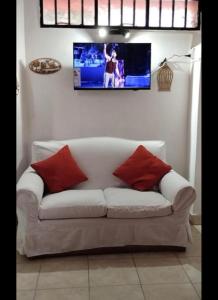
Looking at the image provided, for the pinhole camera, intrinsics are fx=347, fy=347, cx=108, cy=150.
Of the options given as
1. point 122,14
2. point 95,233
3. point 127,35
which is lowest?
point 95,233

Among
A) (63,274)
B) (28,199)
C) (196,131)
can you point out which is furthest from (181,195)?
(28,199)

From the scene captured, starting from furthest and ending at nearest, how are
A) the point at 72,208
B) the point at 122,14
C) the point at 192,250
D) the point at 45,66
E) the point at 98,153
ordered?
the point at 45,66 → the point at 98,153 → the point at 122,14 → the point at 192,250 → the point at 72,208

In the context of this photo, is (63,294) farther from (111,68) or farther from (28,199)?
(111,68)

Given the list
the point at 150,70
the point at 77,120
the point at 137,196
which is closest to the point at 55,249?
the point at 137,196

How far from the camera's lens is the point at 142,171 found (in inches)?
135

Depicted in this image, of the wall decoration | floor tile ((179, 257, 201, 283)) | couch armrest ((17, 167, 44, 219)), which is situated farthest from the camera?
the wall decoration

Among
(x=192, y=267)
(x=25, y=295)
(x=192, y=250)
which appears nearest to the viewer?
(x=25, y=295)

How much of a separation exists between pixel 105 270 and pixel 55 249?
18.9 inches

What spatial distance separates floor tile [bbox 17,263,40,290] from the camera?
8.24ft

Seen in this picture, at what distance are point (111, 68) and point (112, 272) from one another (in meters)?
2.01

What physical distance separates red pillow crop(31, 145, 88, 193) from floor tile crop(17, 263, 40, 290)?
0.74m

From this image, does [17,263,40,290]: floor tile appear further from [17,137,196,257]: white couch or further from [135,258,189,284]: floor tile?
[135,258,189,284]: floor tile

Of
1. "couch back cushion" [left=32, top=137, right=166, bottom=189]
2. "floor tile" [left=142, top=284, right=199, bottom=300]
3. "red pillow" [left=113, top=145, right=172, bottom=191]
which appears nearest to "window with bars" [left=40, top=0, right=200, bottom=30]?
"couch back cushion" [left=32, top=137, right=166, bottom=189]

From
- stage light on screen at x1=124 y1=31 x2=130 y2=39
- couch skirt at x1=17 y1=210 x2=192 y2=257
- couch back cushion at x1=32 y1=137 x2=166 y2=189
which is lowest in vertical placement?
couch skirt at x1=17 y1=210 x2=192 y2=257
